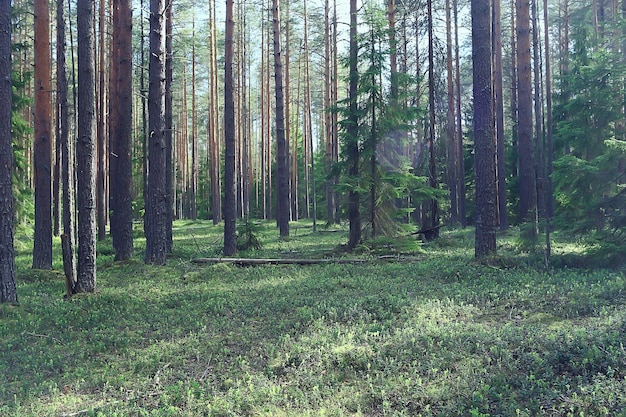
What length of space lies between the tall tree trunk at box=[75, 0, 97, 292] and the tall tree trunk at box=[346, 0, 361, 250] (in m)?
7.32

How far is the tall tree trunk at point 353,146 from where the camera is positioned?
1431 cm

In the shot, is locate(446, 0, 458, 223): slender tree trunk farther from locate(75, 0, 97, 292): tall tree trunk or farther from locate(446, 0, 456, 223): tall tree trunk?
locate(75, 0, 97, 292): tall tree trunk

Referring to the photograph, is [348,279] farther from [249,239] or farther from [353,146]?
[249,239]

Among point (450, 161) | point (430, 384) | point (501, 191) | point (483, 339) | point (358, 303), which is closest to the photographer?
point (430, 384)

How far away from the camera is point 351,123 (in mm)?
14227

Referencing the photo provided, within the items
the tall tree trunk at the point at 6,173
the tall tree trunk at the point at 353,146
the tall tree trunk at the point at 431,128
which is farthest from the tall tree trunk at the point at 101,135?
the tall tree trunk at the point at 431,128

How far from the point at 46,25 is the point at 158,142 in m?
4.06

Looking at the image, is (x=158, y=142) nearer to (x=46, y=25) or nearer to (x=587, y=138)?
(x=46, y=25)

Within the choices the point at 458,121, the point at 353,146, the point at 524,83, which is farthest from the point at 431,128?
the point at 458,121

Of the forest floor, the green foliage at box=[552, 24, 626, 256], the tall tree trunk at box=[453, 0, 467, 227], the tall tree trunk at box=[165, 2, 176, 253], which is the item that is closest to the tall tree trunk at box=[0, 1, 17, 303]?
the forest floor

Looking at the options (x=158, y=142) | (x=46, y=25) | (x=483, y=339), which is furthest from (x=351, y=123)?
(x=483, y=339)

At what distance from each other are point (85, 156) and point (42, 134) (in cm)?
425

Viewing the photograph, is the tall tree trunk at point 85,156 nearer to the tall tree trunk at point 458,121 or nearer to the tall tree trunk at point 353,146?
the tall tree trunk at point 353,146

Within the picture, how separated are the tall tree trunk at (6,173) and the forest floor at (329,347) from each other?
46cm
